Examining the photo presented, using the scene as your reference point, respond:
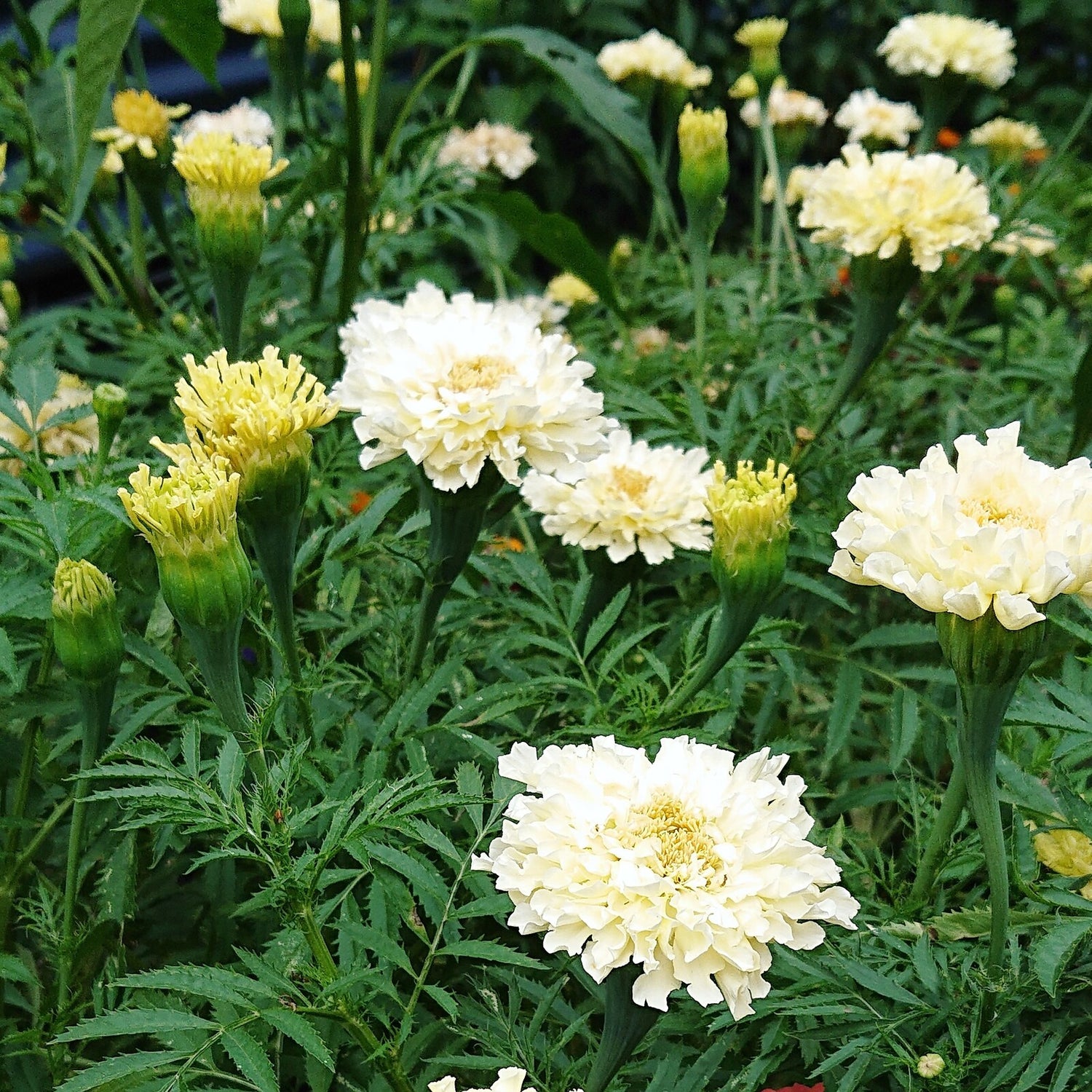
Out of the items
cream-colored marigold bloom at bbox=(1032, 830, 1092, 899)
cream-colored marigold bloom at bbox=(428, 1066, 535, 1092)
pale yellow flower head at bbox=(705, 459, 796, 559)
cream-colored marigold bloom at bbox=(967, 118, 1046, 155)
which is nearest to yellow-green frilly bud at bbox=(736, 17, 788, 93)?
cream-colored marigold bloom at bbox=(967, 118, 1046, 155)

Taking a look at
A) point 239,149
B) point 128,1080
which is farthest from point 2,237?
point 128,1080

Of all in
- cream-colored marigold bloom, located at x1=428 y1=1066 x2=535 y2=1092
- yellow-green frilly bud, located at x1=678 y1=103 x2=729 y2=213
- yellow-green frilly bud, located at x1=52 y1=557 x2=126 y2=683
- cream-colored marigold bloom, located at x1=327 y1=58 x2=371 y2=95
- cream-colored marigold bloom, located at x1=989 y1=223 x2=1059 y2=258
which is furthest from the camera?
cream-colored marigold bloom, located at x1=327 y1=58 x2=371 y2=95

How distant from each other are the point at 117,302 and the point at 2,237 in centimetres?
16

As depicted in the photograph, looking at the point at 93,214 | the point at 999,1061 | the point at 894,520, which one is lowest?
the point at 999,1061

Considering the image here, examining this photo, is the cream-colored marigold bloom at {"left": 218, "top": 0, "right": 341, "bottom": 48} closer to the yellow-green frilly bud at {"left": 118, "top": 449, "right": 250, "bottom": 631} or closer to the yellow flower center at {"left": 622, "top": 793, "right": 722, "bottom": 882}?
the yellow-green frilly bud at {"left": 118, "top": 449, "right": 250, "bottom": 631}

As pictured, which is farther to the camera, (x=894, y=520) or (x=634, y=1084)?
(x=634, y=1084)

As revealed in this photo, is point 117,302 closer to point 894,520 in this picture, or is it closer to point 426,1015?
point 426,1015

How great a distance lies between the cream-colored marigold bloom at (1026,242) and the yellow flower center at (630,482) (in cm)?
55

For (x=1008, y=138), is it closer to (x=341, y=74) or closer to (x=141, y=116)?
(x=341, y=74)

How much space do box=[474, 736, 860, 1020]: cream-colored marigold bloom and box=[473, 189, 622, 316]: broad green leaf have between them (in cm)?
72

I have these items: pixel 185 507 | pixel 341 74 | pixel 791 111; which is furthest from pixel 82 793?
pixel 791 111

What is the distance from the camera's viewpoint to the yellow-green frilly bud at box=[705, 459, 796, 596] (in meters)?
0.73

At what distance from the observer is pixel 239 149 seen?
89cm

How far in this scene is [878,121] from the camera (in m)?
1.62
